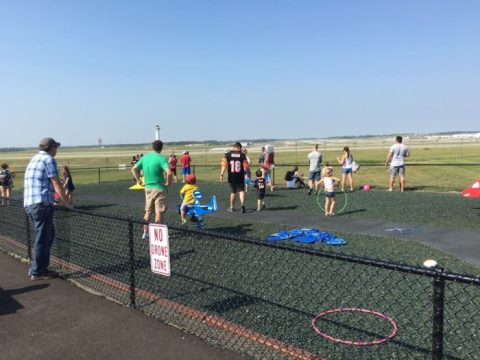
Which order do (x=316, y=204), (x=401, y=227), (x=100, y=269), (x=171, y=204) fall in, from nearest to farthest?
(x=100, y=269) → (x=401, y=227) → (x=316, y=204) → (x=171, y=204)

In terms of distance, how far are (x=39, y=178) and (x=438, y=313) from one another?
512 centimetres

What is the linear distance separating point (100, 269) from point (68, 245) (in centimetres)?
66

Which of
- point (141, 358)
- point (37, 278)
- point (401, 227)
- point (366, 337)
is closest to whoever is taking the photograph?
point (141, 358)

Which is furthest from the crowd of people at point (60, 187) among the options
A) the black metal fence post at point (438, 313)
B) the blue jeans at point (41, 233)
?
the black metal fence post at point (438, 313)

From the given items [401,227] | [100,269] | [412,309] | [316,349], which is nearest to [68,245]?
[100,269]

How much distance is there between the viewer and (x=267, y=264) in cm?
657

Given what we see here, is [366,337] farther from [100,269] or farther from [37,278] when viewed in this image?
[37,278]

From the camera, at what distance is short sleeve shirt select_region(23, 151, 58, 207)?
227 inches

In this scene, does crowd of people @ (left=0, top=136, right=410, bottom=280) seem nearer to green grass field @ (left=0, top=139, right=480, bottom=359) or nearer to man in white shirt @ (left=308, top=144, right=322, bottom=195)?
green grass field @ (left=0, top=139, right=480, bottom=359)

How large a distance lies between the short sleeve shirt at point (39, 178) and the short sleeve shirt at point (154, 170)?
2.25 metres

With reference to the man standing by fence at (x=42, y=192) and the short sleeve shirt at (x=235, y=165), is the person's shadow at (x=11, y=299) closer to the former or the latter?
the man standing by fence at (x=42, y=192)

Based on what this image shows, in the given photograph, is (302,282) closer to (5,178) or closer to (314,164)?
(314,164)

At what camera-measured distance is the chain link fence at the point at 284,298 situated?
3.74 metres

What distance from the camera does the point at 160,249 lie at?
4.49 m
